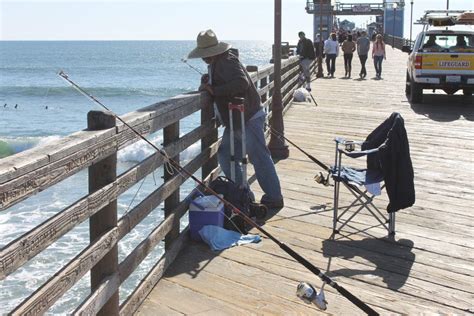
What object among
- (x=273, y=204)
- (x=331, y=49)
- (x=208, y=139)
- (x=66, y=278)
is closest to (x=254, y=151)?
(x=208, y=139)

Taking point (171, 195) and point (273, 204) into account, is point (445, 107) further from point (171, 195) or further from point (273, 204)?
point (171, 195)

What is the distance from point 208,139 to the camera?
18.7 ft

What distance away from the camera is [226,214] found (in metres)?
5.05

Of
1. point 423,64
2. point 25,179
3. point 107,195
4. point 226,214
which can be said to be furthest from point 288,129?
point 25,179

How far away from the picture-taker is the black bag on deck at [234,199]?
5.07m

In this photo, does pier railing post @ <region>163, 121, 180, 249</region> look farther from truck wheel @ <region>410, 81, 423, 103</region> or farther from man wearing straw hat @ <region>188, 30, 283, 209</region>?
truck wheel @ <region>410, 81, 423, 103</region>

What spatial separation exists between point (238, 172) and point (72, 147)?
2.93 metres

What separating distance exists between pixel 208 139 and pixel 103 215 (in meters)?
2.44

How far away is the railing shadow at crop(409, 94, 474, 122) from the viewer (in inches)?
502

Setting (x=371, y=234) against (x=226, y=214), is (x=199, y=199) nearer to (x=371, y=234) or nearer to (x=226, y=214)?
(x=226, y=214)

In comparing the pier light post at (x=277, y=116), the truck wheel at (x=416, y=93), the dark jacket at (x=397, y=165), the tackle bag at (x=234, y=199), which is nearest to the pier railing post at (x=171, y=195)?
the tackle bag at (x=234, y=199)

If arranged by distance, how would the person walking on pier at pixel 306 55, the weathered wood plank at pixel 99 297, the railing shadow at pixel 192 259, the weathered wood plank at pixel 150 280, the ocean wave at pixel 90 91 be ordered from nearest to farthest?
the weathered wood plank at pixel 99 297 → the weathered wood plank at pixel 150 280 → the railing shadow at pixel 192 259 → the person walking on pier at pixel 306 55 → the ocean wave at pixel 90 91

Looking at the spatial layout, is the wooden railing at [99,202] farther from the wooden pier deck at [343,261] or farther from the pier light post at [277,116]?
the pier light post at [277,116]

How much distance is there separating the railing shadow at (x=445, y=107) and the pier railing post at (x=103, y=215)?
10.1 meters
